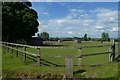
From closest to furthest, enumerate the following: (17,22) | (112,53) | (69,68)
Result: (69,68) < (112,53) < (17,22)

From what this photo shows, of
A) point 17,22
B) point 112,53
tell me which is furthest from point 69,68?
point 17,22

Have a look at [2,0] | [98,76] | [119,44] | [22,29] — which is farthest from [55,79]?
[2,0]

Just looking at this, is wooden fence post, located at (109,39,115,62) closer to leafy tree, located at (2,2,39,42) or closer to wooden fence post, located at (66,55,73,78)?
wooden fence post, located at (66,55,73,78)

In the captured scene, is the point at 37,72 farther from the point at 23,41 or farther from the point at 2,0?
the point at 23,41

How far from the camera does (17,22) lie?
54.4 m

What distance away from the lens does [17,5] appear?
5828cm

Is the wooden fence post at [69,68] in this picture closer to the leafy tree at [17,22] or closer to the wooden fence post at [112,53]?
the wooden fence post at [112,53]

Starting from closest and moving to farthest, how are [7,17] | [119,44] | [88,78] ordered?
[88,78]
[119,44]
[7,17]

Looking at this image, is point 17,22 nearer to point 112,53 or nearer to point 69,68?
point 112,53

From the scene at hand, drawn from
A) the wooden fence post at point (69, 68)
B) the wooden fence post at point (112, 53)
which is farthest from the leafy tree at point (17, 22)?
the wooden fence post at point (69, 68)

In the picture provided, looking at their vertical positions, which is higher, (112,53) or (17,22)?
(17,22)

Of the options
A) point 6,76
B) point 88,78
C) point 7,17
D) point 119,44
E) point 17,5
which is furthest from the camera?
point 17,5

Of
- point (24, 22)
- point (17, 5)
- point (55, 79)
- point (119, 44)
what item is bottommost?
point (55, 79)

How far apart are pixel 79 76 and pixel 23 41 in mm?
50502
